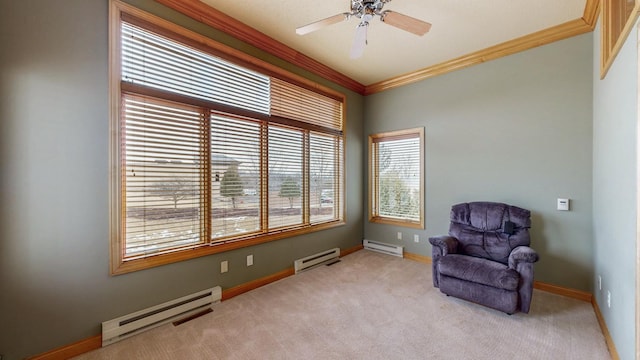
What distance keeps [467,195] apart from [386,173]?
4.44 feet

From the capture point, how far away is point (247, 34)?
2.93 m

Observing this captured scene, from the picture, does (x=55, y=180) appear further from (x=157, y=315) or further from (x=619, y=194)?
(x=619, y=194)

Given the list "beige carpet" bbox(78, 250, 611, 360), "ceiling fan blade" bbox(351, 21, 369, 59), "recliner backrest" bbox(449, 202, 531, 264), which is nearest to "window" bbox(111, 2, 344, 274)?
"beige carpet" bbox(78, 250, 611, 360)

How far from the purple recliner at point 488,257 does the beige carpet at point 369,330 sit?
→ 17 cm

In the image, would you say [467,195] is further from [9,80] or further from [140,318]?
[9,80]

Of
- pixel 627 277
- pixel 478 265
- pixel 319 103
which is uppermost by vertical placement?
pixel 319 103

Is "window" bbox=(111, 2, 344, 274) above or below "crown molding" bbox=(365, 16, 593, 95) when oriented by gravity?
below

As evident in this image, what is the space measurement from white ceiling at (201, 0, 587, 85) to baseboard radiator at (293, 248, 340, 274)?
2874 mm

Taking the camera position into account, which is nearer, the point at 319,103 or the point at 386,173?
the point at 319,103

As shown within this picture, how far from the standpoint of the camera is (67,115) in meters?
1.90

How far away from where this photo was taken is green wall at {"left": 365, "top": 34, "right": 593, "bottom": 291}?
2815 millimetres

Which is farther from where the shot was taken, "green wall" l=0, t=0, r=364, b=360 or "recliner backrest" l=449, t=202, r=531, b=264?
"recliner backrest" l=449, t=202, r=531, b=264

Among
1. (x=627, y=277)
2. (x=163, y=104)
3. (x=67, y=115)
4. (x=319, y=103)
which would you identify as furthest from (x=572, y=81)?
(x=67, y=115)

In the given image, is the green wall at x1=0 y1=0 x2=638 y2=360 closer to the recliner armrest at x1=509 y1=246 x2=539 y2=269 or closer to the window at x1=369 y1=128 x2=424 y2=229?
the recliner armrest at x1=509 y1=246 x2=539 y2=269
